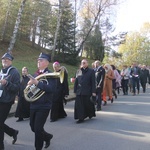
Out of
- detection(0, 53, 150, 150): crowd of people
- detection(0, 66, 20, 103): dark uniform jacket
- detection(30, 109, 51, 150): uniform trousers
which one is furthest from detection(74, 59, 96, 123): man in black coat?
detection(0, 66, 20, 103): dark uniform jacket

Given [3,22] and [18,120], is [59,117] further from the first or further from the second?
[3,22]

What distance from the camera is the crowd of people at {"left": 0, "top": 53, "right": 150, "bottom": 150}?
18.0 feet

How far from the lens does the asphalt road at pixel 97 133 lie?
6.41 metres

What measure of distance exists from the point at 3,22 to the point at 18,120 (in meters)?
28.7

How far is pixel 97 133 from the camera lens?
7.65 meters

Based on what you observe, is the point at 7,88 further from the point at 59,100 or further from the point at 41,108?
the point at 59,100

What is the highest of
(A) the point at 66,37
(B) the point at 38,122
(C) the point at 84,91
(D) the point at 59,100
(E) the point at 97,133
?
(A) the point at 66,37

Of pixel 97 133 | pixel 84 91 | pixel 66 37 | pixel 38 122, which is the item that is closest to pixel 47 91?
pixel 38 122

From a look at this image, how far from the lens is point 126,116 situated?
10148 millimetres

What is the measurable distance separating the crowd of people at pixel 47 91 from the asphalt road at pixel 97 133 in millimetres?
333

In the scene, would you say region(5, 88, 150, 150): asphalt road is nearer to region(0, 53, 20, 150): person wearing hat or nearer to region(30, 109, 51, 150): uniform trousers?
region(30, 109, 51, 150): uniform trousers

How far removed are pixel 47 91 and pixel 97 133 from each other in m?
2.78

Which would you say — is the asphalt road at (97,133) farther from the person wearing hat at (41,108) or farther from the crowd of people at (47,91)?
the person wearing hat at (41,108)

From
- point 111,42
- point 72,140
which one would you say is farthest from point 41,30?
point 72,140
